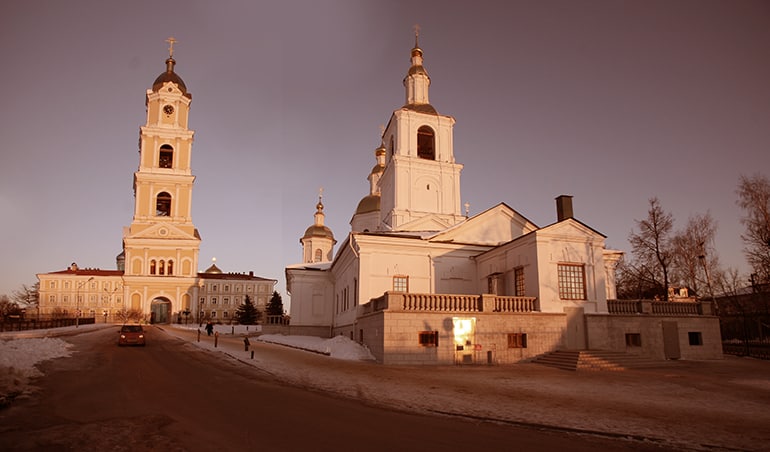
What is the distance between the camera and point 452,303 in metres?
22.2

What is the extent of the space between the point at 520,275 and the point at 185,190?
62.1 m

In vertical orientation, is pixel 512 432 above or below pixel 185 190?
below

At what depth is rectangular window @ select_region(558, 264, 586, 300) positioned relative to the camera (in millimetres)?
24125

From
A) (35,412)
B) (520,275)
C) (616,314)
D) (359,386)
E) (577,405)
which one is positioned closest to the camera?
(35,412)

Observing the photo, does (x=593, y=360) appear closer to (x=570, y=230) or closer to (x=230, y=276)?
(x=570, y=230)

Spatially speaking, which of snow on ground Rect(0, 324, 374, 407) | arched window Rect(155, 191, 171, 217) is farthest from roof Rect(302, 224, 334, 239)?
snow on ground Rect(0, 324, 374, 407)

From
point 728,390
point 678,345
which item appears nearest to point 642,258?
point 678,345

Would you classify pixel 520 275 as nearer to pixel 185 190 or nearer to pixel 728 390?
pixel 728 390

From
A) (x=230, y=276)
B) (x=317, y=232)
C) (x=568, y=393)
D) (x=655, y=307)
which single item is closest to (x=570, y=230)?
(x=655, y=307)

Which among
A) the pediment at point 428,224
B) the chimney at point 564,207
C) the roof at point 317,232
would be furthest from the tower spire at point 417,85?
the roof at point 317,232

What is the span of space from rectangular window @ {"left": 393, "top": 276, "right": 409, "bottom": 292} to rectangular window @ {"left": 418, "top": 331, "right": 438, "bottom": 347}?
291 inches

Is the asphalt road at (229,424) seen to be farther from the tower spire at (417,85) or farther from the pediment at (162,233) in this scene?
the pediment at (162,233)

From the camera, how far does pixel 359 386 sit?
13.5 m

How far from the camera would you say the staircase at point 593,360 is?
66.0ft
